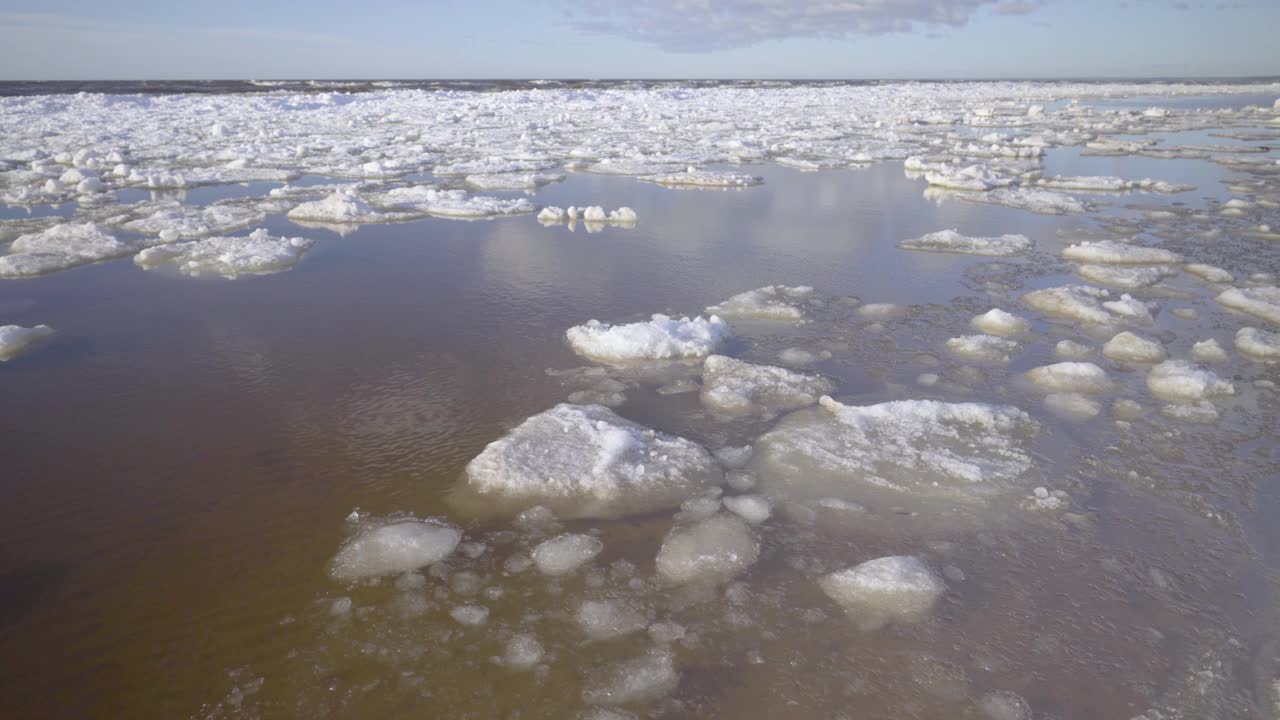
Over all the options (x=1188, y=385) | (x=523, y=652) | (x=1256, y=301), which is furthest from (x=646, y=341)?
(x=1256, y=301)

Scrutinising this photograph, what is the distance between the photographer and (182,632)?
87.1 inches

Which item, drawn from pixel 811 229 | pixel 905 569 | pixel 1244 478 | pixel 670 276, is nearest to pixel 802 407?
pixel 905 569

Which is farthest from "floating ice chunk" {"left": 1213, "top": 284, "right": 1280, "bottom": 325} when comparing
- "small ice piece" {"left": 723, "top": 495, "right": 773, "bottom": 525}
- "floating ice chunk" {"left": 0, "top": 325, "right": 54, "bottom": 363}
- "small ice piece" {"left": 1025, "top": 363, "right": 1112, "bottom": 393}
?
"floating ice chunk" {"left": 0, "top": 325, "right": 54, "bottom": 363}

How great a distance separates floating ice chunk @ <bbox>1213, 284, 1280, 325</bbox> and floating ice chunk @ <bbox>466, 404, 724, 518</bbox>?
16.2ft

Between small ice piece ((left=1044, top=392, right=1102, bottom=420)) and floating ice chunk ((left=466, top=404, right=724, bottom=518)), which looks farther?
small ice piece ((left=1044, top=392, right=1102, bottom=420))

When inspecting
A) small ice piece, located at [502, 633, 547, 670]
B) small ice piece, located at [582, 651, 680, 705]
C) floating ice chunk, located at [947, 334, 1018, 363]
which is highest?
floating ice chunk, located at [947, 334, 1018, 363]

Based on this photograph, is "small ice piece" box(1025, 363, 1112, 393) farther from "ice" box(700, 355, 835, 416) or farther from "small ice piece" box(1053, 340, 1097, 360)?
"ice" box(700, 355, 835, 416)

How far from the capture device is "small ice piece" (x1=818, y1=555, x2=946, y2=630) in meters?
2.35

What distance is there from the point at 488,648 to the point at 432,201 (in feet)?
26.5

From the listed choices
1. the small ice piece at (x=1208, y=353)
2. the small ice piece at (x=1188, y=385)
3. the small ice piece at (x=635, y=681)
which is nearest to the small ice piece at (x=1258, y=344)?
the small ice piece at (x=1208, y=353)

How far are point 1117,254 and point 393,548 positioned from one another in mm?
7080

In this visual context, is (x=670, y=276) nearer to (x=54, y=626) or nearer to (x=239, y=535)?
(x=239, y=535)

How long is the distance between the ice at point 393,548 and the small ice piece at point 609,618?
627mm

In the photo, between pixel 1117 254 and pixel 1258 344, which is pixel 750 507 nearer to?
pixel 1258 344
